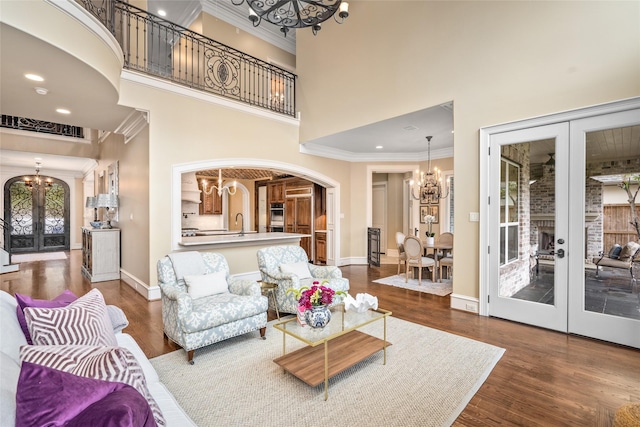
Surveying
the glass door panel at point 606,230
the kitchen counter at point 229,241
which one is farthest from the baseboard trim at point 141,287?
the glass door panel at point 606,230

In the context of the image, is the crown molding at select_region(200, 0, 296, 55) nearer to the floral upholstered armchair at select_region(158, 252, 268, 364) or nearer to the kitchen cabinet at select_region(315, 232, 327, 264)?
the kitchen cabinet at select_region(315, 232, 327, 264)

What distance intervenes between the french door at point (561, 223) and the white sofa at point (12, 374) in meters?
3.77

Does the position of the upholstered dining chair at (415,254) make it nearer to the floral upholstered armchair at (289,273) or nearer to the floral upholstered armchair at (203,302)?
the floral upholstered armchair at (289,273)

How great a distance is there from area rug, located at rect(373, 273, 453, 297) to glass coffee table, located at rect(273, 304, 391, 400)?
272 centimetres

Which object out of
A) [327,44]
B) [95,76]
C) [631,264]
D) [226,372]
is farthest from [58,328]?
[327,44]

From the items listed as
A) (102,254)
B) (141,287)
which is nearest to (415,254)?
(141,287)

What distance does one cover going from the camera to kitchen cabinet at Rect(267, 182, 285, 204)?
9.30 metres

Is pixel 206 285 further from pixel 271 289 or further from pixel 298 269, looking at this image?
pixel 298 269

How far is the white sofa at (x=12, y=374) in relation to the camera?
0.90 m

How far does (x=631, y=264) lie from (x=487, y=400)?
2351mm

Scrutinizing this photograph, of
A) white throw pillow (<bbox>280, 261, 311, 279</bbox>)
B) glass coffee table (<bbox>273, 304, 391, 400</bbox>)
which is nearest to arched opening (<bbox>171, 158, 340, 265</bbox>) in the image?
white throw pillow (<bbox>280, 261, 311, 279</bbox>)

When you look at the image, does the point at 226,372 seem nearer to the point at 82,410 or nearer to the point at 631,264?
the point at 82,410

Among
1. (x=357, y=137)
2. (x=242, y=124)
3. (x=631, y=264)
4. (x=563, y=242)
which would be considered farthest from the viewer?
(x=357, y=137)

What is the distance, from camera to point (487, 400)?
2.18 m
